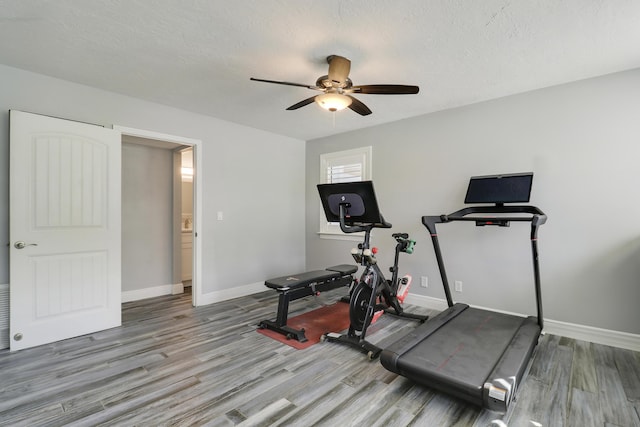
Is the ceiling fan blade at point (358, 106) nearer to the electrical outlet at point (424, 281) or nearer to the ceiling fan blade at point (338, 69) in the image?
the ceiling fan blade at point (338, 69)

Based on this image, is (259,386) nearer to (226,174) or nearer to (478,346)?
(478,346)

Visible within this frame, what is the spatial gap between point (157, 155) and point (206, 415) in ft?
13.0

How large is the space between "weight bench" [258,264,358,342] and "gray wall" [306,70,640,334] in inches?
47.3

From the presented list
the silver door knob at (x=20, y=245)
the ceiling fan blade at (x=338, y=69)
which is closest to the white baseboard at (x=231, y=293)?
the silver door knob at (x=20, y=245)

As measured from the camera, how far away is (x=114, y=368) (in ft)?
8.09

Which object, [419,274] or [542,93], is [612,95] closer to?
[542,93]

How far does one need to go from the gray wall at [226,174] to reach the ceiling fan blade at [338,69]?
2.32 meters

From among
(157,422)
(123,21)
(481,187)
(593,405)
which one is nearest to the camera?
(157,422)

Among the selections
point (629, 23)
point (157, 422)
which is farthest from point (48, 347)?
point (629, 23)

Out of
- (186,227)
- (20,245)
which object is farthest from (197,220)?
(186,227)

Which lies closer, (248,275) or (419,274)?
(419,274)

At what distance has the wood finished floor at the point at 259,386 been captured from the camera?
187 centimetres

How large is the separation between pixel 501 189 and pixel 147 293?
4825 millimetres

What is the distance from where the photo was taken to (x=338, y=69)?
2.51 meters
